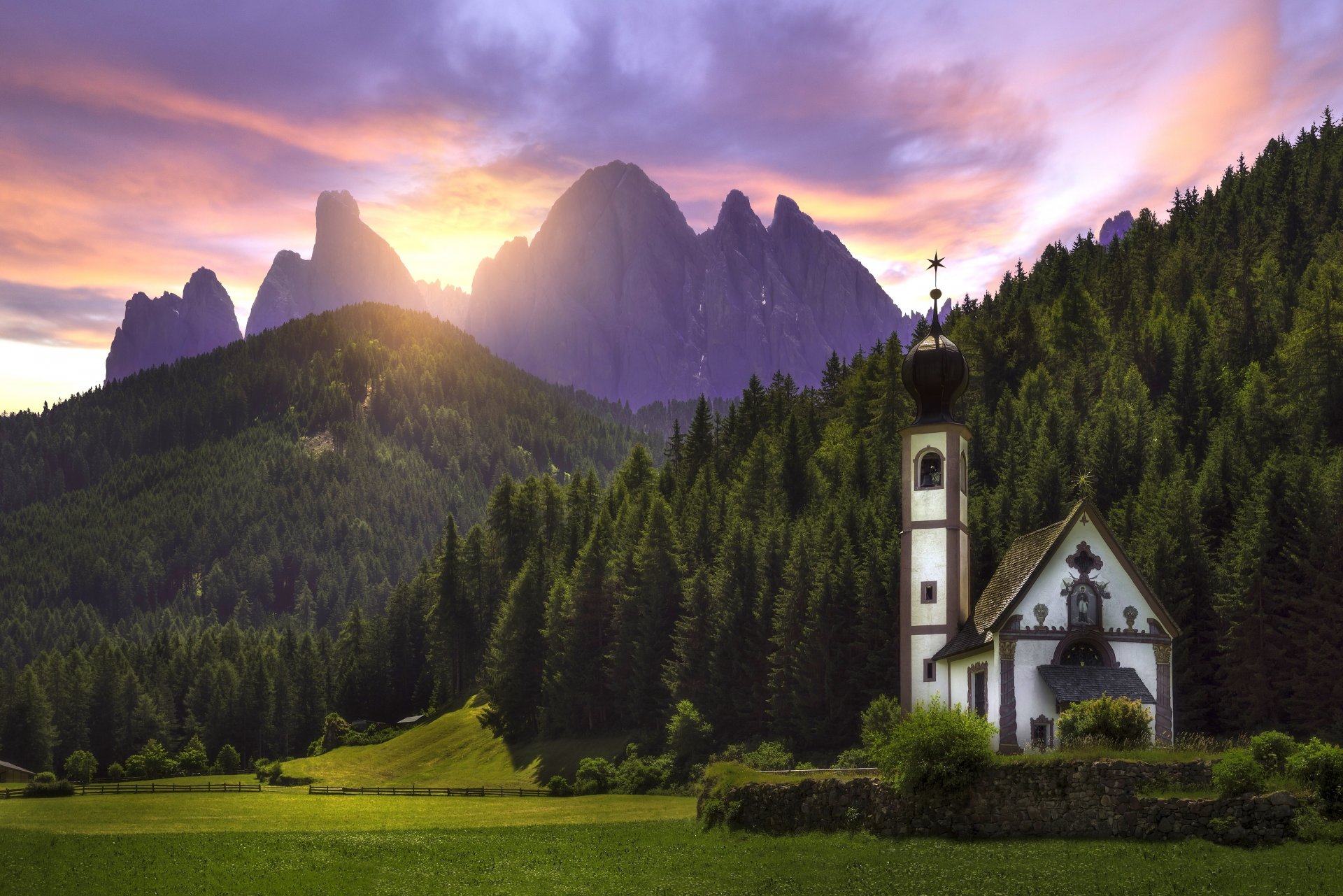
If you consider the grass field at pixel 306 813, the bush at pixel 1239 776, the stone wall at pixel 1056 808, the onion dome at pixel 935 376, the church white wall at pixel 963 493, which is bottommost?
the grass field at pixel 306 813

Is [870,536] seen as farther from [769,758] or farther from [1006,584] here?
[1006,584]

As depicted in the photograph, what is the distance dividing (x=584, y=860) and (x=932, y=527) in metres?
25.0

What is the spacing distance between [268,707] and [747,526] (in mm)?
77273

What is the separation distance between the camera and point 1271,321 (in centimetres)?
10825

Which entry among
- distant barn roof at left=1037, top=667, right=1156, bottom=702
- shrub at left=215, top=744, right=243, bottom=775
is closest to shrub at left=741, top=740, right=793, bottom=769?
distant barn roof at left=1037, top=667, right=1156, bottom=702

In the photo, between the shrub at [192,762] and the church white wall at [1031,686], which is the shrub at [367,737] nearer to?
the shrub at [192,762]

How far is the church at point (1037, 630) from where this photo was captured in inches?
2130

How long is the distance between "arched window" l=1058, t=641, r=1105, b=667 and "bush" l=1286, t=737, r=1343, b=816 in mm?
21033

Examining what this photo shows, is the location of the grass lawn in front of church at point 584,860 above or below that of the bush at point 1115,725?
below

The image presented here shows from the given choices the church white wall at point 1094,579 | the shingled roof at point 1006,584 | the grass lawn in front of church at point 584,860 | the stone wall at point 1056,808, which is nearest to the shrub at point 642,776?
the grass lawn in front of church at point 584,860

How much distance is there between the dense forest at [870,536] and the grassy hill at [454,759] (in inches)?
110

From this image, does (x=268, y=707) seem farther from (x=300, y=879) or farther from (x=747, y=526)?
(x=300, y=879)

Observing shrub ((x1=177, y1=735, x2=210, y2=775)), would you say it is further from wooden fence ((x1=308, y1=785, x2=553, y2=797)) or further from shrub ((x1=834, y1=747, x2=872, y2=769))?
shrub ((x1=834, y1=747, x2=872, y2=769))

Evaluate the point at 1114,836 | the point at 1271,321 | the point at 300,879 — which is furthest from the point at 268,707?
the point at 1114,836
